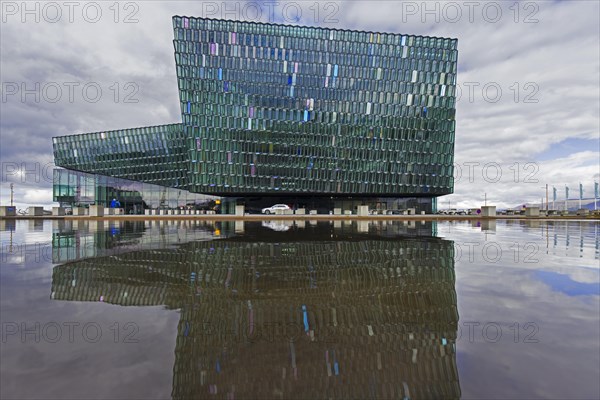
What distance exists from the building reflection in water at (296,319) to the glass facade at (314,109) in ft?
172

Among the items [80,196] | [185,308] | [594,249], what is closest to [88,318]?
[185,308]

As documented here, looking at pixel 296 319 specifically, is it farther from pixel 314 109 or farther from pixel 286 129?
pixel 314 109

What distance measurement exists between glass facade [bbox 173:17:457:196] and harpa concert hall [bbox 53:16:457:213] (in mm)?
188

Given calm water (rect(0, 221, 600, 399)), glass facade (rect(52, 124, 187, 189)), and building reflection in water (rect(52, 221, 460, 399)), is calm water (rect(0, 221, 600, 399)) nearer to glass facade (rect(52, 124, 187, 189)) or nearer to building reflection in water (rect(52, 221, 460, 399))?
building reflection in water (rect(52, 221, 460, 399))

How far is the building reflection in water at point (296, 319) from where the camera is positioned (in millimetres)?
3213

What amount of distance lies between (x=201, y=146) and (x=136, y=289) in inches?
2217

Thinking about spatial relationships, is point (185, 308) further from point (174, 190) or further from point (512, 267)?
point (174, 190)

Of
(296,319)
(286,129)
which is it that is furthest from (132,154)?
(296,319)

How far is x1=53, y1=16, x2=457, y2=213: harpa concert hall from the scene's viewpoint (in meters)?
59.5

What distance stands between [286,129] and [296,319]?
58542mm

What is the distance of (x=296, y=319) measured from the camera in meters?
4.71

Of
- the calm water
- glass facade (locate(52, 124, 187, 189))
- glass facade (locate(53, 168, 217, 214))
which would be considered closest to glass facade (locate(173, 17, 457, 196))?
glass facade (locate(53, 168, 217, 214))

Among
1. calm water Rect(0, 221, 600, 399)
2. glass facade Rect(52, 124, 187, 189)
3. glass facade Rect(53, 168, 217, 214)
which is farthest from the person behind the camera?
glass facade Rect(53, 168, 217, 214)

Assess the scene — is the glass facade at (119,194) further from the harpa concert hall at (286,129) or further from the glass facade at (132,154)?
the glass facade at (132,154)
